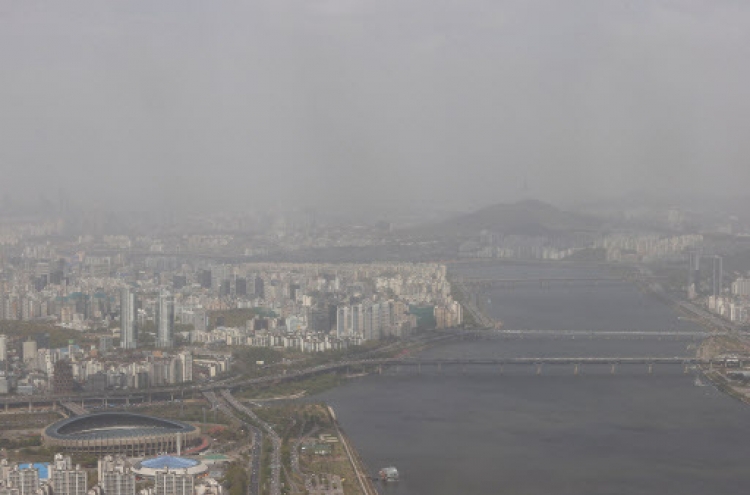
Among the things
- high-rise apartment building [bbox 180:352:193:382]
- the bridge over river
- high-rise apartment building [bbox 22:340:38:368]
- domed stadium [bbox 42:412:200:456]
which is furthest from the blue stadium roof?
high-rise apartment building [bbox 22:340:38:368]

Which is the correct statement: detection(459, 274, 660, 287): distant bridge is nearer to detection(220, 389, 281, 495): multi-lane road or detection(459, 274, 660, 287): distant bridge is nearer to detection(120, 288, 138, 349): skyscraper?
detection(120, 288, 138, 349): skyscraper

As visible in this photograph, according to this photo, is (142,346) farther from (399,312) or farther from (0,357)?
(399,312)

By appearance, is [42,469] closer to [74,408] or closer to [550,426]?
[74,408]

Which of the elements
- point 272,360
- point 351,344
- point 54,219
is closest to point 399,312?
point 351,344

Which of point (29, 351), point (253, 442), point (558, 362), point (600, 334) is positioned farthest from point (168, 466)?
point (600, 334)

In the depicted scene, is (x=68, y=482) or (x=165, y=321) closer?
(x=68, y=482)

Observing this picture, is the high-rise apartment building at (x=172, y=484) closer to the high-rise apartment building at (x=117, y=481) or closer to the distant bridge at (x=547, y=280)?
the high-rise apartment building at (x=117, y=481)
